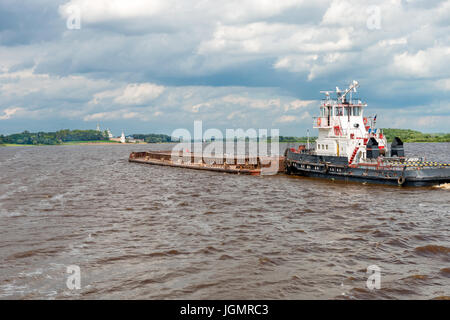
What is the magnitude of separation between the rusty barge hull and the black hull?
5.64 metres

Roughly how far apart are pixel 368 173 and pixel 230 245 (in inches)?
861

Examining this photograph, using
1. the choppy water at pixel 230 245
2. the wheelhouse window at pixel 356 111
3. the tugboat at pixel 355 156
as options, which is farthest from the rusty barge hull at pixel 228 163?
the choppy water at pixel 230 245

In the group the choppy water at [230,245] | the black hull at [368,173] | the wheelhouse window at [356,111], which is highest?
the wheelhouse window at [356,111]

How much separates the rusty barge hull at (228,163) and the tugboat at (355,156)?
4219mm

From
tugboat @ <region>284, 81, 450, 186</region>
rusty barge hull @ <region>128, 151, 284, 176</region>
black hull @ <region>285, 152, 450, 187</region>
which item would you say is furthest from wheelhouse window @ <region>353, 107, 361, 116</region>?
rusty barge hull @ <region>128, 151, 284, 176</region>

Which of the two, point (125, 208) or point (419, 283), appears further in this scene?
point (125, 208)

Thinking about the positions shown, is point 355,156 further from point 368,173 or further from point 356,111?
point 356,111

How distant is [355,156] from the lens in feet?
118

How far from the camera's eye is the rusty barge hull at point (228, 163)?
47.9 metres

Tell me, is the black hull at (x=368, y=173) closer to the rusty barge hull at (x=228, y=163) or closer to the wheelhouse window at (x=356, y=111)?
the rusty barge hull at (x=228, y=163)
